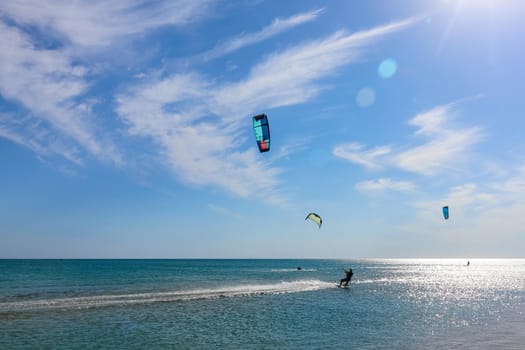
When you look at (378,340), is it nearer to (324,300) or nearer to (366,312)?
(366,312)

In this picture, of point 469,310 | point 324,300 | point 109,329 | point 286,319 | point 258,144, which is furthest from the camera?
point 324,300

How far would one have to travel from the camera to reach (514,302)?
28.7 meters

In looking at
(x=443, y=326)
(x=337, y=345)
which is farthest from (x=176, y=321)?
(x=443, y=326)

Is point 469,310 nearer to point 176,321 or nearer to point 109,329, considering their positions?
point 176,321

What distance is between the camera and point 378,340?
15133 millimetres

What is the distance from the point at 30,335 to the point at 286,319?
1059 centimetres

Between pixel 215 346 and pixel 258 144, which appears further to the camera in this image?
pixel 258 144

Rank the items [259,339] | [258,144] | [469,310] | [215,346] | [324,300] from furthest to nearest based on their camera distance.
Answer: [324,300] → [469,310] → [258,144] → [259,339] → [215,346]

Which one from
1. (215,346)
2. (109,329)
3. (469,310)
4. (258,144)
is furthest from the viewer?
(469,310)

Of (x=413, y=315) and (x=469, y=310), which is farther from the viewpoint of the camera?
(x=469, y=310)

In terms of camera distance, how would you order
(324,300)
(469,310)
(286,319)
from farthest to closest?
1. (324,300)
2. (469,310)
3. (286,319)

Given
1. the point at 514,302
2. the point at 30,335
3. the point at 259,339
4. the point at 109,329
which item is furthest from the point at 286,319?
the point at 514,302

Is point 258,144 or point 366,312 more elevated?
point 258,144

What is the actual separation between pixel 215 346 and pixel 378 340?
5.91 metres
